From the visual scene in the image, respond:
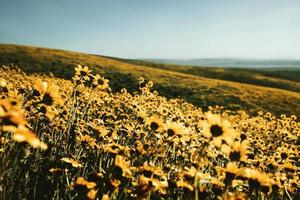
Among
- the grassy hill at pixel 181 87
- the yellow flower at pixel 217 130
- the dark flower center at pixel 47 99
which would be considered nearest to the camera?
the yellow flower at pixel 217 130

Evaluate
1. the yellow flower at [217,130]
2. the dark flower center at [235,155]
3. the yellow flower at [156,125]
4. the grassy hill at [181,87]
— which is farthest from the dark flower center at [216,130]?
the grassy hill at [181,87]

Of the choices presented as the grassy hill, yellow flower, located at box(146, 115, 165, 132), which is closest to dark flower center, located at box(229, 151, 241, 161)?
yellow flower, located at box(146, 115, 165, 132)

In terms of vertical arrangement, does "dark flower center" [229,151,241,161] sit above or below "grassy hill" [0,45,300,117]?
above

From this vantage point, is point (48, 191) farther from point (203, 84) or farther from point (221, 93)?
point (203, 84)

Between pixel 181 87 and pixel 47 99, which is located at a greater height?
pixel 47 99

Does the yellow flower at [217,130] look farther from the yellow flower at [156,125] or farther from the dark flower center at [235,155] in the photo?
the yellow flower at [156,125]

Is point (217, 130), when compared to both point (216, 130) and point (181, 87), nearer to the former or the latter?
point (216, 130)

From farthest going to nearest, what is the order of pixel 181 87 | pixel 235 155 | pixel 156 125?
pixel 181 87, pixel 156 125, pixel 235 155

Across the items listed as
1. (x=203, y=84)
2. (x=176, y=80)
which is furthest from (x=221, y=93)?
(x=176, y=80)

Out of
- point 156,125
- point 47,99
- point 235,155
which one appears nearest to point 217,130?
point 235,155

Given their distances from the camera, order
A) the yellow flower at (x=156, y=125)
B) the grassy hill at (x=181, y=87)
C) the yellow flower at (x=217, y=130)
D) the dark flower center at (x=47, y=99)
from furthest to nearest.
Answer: the grassy hill at (x=181, y=87) < the yellow flower at (x=156, y=125) < the dark flower center at (x=47, y=99) < the yellow flower at (x=217, y=130)

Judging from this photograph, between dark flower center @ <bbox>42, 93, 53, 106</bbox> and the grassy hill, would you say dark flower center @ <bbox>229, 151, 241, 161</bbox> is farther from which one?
the grassy hill

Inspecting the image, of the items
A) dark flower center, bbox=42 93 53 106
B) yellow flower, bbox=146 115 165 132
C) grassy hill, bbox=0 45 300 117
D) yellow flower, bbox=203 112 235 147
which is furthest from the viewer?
grassy hill, bbox=0 45 300 117

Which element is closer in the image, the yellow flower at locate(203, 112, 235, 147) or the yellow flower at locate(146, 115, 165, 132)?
the yellow flower at locate(203, 112, 235, 147)
